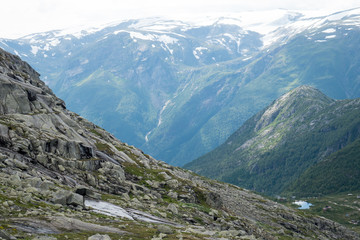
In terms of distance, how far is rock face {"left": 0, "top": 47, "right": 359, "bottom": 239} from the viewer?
3567cm

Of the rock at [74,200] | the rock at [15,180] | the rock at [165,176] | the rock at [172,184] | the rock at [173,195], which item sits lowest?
the rock at [165,176]

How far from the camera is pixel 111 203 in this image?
52.1m

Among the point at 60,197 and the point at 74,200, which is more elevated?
the point at 60,197

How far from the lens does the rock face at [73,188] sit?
117 ft

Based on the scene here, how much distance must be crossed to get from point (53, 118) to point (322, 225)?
104542 mm

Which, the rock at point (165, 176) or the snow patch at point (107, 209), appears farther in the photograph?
the rock at point (165, 176)

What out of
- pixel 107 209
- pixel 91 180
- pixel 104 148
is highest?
pixel 107 209

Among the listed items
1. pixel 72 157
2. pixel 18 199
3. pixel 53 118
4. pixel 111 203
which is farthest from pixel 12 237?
pixel 53 118

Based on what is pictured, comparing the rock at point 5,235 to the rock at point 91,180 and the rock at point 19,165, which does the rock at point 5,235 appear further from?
the rock at point 91,180

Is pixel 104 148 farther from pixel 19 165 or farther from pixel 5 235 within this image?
pixel 5 235

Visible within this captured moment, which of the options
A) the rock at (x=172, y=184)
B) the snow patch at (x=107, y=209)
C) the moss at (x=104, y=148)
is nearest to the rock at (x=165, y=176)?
the rock at (x=172, y=184)

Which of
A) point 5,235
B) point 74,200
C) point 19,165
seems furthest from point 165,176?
point 5,235

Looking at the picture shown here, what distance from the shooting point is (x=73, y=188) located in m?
50.6

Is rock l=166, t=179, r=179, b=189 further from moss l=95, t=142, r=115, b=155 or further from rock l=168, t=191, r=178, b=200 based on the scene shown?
moss l=95, t=142, r=115, b=155
